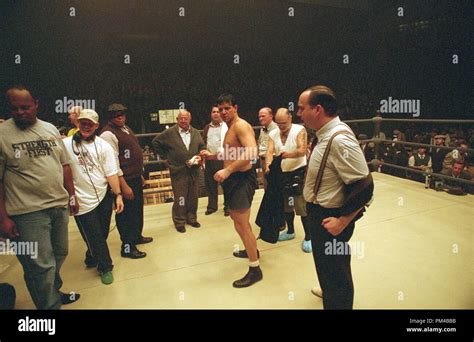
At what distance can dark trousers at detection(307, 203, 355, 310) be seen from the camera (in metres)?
1.67

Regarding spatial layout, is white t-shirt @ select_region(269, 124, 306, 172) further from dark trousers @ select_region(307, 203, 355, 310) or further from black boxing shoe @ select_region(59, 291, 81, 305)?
black boxing shoe @ select_region(59, 291, 81, 305)

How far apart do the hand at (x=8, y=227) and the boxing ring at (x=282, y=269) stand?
77 cm

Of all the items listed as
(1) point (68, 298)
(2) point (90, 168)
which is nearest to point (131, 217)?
(2) point (90, 168)

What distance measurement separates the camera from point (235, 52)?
32.9 feet

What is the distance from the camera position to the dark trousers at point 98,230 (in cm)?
245

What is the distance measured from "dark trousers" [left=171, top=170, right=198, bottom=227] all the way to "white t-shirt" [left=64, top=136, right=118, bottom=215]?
116 cm

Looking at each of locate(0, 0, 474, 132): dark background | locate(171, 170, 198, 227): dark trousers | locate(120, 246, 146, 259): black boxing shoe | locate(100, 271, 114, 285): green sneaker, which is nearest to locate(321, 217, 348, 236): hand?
locate(100, 271, 114, 285): green sneaker

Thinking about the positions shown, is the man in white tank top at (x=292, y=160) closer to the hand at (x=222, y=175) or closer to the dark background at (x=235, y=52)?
the hand at (x=222, y=175)

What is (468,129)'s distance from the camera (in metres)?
7.95

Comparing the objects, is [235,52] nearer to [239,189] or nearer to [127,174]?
[127,174]

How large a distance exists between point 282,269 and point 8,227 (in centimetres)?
200

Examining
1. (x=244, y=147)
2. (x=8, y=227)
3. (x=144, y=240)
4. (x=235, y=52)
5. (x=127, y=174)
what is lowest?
(x=144, y=240)

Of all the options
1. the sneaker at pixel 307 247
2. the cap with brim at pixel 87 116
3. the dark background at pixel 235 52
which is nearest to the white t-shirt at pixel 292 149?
the sneaker at pixel 307 247

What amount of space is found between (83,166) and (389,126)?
10.3m
